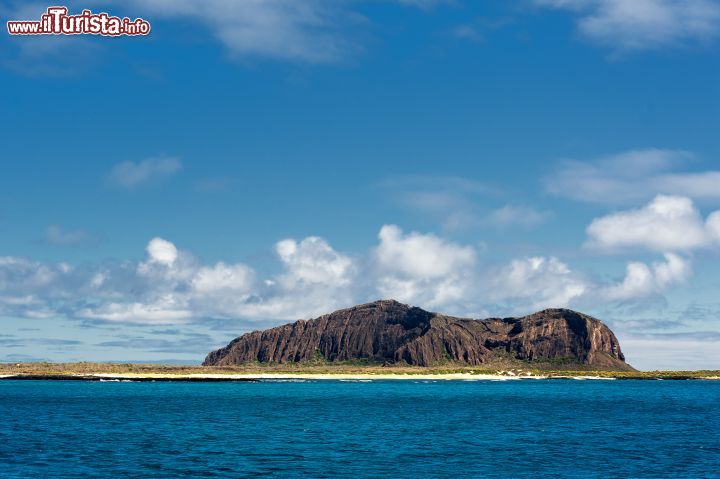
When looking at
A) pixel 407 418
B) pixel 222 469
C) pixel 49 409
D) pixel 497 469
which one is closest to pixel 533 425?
pixel 407 418

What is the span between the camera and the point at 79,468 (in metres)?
55.0

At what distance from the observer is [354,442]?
73.3 meters

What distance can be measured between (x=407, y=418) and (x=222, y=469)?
52000 mm

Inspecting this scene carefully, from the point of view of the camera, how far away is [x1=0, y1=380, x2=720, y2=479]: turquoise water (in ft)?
182

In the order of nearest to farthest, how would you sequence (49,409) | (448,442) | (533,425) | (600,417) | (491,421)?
(448,442) → (533,425) → (491,421) → (600,417) → (49,409)

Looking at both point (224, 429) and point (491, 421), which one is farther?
point (491, 421)

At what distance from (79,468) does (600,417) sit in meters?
77.5

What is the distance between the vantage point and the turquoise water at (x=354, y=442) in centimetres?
5556

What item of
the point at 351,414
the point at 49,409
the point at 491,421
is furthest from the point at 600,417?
the point at 49,409

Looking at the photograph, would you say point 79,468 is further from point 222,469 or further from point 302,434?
point 302,434

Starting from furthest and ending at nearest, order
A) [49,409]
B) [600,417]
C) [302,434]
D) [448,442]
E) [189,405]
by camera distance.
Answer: [189,405]
[49,409]
[600,417]
[302,434]
[448,442]

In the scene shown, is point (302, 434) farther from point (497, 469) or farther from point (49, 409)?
point (49, 409)

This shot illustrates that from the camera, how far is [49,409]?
386 ft

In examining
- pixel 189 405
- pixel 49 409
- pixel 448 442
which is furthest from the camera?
pixel 189 405
